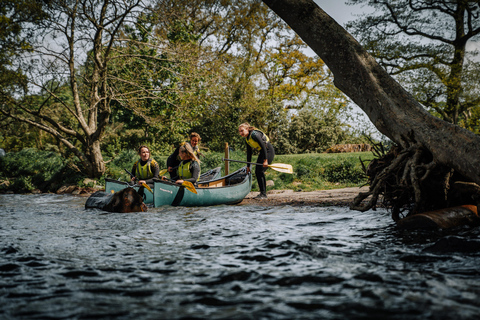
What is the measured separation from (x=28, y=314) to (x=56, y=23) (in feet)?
46.0

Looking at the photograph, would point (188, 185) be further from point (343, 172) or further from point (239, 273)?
point (343, 172)

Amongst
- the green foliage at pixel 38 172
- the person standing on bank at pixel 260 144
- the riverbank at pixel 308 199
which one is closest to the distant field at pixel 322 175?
the riverbank at pixel 308 199

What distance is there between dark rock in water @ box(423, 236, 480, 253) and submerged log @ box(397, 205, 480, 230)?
838mm

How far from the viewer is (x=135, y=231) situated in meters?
6.03

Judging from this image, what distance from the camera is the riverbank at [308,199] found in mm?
9641

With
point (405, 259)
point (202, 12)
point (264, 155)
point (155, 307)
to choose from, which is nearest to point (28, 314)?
point (155, 307)

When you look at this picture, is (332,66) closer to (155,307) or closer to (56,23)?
(155,307)

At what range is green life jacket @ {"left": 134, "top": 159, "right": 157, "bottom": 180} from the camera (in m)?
9.88

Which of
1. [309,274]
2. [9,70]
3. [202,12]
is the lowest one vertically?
[309,274]

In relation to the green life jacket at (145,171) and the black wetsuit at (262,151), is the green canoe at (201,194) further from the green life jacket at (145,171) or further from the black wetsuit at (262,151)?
the green life jacket at (145,171)

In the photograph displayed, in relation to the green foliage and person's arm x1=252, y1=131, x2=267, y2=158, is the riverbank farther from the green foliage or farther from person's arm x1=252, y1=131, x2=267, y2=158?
the green foliage

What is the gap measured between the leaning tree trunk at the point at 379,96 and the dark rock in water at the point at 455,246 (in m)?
1.18

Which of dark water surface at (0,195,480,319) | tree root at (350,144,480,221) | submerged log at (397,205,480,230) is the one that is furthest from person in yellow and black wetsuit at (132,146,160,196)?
submerged log at (397,205,480,230)

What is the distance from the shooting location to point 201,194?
950cm
